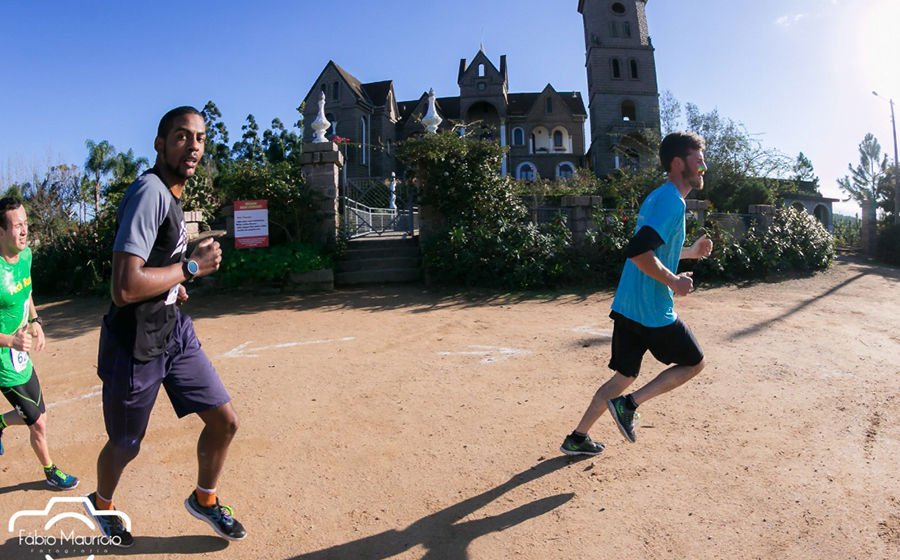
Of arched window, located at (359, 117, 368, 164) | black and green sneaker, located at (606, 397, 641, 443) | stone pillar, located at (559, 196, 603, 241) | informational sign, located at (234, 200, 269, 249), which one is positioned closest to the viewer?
black and green sneaker, located at (606, 397, 641, 443)

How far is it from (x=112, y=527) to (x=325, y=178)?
9091 mm

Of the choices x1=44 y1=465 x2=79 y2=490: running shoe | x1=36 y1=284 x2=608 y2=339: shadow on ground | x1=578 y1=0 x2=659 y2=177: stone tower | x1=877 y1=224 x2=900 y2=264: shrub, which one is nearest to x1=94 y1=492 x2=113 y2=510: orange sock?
x1=44 y1=465 x2=79 y2=490: running shoe

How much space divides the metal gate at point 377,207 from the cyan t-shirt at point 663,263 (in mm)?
8146

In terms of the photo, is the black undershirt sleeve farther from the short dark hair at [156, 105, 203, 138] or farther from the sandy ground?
the short dark hair at [156, 105, 203, 138]

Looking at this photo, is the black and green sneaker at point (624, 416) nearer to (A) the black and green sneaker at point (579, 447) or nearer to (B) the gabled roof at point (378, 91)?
(A) the black and green sneaker at point (579, 447)

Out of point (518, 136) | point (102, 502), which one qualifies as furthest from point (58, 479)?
point (518, 136)

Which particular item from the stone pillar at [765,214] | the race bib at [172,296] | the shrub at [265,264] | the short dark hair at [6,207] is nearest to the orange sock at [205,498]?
the race bib at [172,296]

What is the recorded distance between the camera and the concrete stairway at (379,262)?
1069 cm

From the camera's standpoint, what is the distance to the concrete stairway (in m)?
10.7

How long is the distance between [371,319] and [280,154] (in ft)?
118

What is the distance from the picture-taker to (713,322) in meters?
7.42

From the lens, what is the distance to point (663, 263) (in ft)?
10.9

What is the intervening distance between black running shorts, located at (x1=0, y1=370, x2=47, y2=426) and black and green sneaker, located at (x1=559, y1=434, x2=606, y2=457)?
3.14m

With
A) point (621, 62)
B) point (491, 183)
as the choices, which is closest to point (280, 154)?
point (621, 62)
